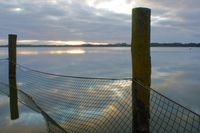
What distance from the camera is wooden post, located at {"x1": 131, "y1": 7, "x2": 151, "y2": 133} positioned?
270 inches

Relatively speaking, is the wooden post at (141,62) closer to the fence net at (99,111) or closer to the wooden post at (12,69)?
the fence net at (99,111)

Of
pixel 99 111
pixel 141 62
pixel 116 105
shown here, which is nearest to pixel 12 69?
pixel 116 105

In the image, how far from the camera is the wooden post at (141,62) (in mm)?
6859

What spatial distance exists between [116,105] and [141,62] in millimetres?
6765

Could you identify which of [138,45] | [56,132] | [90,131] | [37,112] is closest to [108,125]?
[90,131]

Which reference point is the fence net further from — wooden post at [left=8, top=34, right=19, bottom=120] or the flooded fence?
wooden post at [left=8, top=34, right=19, bottom=120]

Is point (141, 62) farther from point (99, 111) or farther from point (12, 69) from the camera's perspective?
point (12, 69)

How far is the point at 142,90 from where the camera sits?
274 inches

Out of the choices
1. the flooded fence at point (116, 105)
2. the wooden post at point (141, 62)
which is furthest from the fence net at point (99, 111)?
the wooden post at point (141, 62)

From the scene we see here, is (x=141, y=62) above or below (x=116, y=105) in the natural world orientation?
above

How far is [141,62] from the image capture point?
6961 millimetres

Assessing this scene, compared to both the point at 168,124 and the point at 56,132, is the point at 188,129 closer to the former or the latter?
the point at 168,124

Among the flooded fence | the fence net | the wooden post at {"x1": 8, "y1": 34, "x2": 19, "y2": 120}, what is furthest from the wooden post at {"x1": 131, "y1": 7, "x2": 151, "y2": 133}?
the wooden post at {"x1": 8, "y1": 34, "x2": 19, "y2": 120}

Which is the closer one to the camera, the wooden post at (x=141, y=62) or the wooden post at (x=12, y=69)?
the wooden post at (x=141, y=62)
